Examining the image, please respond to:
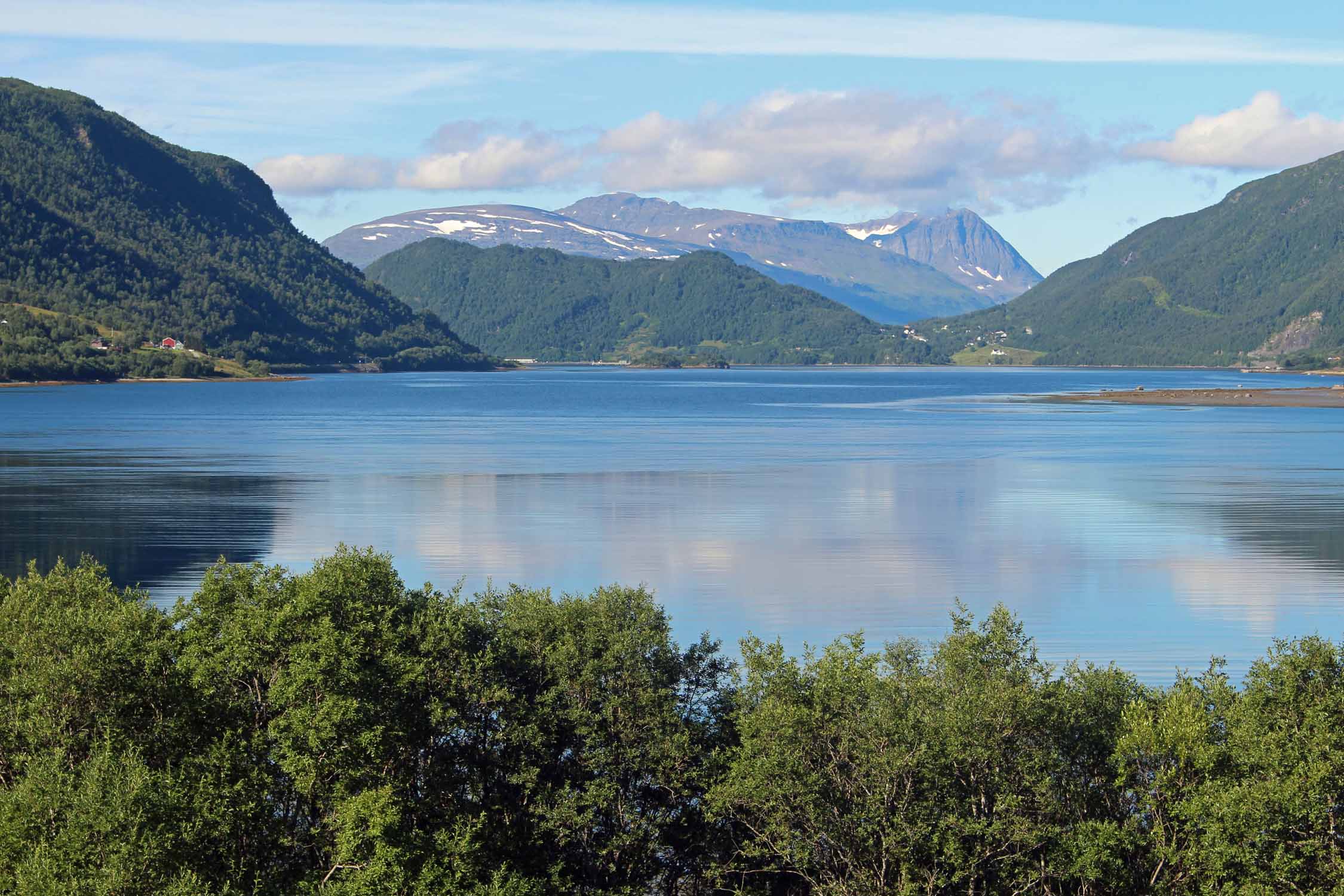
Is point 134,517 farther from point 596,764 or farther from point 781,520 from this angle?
point 596,764

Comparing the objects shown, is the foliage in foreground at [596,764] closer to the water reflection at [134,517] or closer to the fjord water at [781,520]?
the fjord water at [781,520]

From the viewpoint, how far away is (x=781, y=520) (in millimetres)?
74688

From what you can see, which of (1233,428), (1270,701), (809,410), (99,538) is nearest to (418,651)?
(1270,701)

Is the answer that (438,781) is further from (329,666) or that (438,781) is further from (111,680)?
(111,680)

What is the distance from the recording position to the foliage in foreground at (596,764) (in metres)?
27.1

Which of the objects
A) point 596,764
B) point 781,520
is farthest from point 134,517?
point 596,764

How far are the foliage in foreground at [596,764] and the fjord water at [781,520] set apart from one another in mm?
13185

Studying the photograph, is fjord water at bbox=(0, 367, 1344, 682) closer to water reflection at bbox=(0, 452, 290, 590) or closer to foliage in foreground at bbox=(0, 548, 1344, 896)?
water reflection at bbox=(0, 452, 290, 590)

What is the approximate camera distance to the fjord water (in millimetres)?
51750

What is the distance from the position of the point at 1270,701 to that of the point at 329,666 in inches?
759

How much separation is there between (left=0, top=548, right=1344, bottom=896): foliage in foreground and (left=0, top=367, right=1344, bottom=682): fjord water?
13.2 meters

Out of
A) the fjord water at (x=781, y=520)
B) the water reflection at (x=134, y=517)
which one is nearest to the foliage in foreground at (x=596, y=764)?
the fjord water at (x=781, y=520)

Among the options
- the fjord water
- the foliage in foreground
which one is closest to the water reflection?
the fjord water

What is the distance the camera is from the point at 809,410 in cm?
19612
